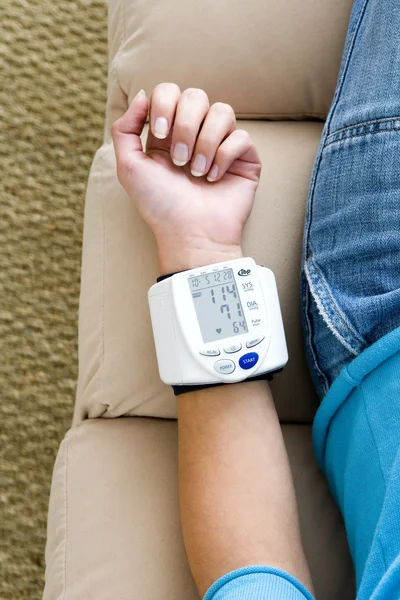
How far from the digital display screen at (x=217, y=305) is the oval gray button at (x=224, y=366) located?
2 cm

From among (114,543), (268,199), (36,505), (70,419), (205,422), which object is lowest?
(36,505)

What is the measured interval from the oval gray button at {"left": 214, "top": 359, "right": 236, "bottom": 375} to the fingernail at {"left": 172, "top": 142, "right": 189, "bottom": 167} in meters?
0.21

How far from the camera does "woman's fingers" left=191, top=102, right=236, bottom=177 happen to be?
0.62 m

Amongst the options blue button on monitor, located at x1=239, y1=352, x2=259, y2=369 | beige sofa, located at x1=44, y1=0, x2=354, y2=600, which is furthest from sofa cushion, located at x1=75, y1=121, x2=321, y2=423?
blue button on monitor, located at x1=239, y1=352, x2=259, y2=369

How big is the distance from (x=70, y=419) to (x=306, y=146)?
23.0 inches

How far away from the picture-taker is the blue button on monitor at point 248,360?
0.59 m

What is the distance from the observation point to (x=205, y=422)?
0.61 m

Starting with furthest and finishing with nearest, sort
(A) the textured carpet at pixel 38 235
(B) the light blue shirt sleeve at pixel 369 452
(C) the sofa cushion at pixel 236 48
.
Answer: (A) the textured carpet at pixel 38 235, (C) the sofa cushion at pixel 236 48, (B) the light blue shirt sleeve at pixel 369 452

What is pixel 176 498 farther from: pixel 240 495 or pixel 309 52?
pixel 309 52

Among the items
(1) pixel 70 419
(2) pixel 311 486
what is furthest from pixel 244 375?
(1) pixel 70 419

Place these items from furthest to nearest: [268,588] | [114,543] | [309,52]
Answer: [309,52]
[114,543]
[268,588]

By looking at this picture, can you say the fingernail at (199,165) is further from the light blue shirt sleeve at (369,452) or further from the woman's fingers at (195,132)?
the light blue shirt sleeve at (369,452)

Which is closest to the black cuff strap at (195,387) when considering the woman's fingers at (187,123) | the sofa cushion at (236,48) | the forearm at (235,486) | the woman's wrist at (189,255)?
the forearm at (235,486)

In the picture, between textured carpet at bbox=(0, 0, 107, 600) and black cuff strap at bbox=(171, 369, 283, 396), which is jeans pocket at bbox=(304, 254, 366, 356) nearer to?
black cuff strap at bbox=(171, 369, 283, 396)
